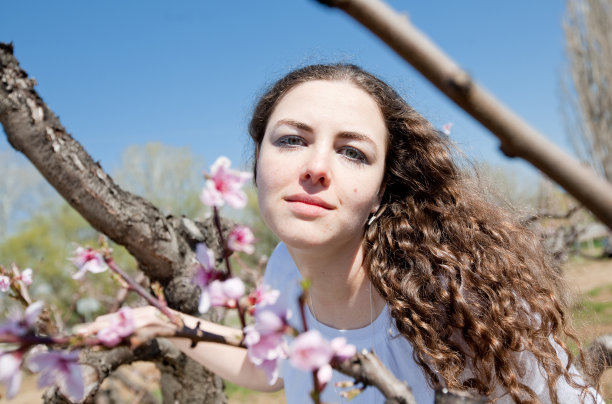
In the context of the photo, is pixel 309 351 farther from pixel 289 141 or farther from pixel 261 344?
pixel 289 141

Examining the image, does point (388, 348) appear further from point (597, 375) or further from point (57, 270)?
point (57, 270)

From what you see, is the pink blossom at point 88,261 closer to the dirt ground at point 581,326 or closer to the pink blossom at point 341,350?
the dirt ground at point 581,326

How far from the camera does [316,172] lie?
4.35 ft

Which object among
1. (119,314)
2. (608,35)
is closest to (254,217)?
(608,35)

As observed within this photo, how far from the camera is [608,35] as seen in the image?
1387 cm

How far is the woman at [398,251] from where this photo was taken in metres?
1.45

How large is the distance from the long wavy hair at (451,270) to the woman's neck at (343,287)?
0.22 ft

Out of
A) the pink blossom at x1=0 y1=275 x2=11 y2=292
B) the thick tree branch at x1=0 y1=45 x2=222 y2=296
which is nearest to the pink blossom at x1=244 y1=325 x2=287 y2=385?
the pink blossom at x1=0 y1=275 x2=11 y2=292

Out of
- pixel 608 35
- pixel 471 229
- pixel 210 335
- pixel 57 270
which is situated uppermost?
pixel 608 35

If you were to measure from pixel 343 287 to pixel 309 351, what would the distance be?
1306 millimetres

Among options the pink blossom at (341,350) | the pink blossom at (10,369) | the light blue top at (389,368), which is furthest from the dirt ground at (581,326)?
the light blue top at (389,368)

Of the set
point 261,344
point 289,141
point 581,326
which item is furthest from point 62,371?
point 581,326

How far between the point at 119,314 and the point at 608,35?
16466mm

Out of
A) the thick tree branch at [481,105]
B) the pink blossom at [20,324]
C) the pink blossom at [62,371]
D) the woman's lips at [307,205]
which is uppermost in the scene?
the woman's lips at [307,205]
